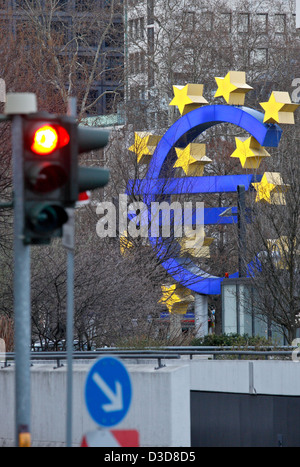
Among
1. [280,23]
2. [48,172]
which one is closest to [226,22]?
[280,23]

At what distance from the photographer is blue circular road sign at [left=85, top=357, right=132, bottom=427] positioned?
24.1ft

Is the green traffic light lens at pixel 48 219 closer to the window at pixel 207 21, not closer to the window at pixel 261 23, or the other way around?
the window at pixel 207 21

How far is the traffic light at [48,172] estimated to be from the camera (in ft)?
23.1

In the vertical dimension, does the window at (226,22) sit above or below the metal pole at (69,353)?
above

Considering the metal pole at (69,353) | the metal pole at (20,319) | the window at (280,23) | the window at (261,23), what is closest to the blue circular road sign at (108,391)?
the metal pole at (69,353)

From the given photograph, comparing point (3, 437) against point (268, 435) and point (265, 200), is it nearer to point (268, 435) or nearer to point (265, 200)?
point (268, 435)

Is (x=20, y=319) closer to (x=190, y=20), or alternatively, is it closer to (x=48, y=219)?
(x=48, y=219)

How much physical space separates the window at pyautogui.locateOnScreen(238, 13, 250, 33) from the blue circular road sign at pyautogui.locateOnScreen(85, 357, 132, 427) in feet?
173

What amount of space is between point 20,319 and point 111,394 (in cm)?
92

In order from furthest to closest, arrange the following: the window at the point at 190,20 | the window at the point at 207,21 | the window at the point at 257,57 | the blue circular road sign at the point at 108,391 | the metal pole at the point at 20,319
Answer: the window at the point at 257,57 < the window at the point at 207,21 < the window at the point at 190,20 < the blue circular road sign at the point at 108,391 < the metal pole at the point at 20,319

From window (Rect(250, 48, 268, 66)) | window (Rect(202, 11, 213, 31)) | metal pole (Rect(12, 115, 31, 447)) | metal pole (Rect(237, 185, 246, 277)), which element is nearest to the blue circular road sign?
metal pole (Rect(12, 115, 31, 447))

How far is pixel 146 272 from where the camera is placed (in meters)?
28.1

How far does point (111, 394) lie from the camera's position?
740cm
